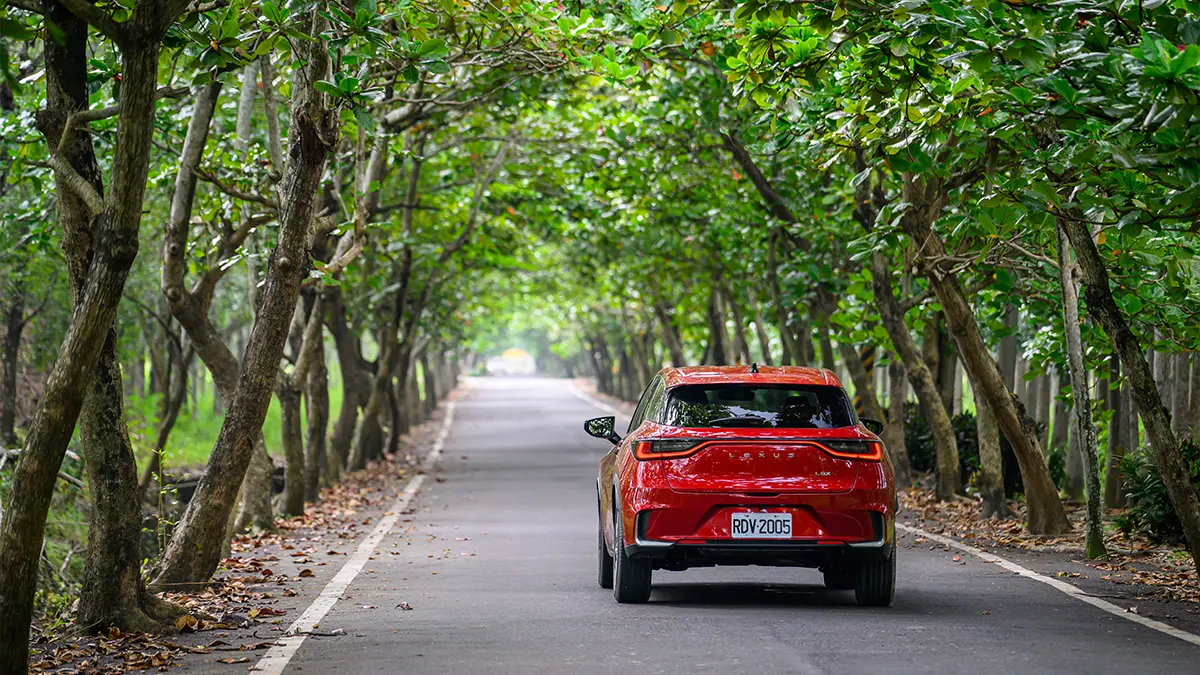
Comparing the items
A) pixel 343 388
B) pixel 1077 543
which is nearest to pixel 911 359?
pixel 1077 543

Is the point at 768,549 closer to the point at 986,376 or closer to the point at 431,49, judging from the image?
the point at 431,49

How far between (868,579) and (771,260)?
15603mm

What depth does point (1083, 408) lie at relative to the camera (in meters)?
13.5

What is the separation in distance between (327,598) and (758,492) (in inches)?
128

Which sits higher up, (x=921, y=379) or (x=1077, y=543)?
(x=921, y=379)

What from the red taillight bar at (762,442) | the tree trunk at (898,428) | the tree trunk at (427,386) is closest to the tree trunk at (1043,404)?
the tree trunk at (898,428)

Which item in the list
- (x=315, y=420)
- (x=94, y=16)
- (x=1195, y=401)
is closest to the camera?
(x=94, y=16)

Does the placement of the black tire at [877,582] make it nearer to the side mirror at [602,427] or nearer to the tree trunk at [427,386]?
the side mirror at [602,427]

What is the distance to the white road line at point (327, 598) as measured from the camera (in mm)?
8023

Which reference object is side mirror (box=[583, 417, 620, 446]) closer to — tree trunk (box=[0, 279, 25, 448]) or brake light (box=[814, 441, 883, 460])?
brake light (box=[814, 441, 883, 460])

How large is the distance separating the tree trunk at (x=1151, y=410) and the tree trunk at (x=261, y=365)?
5.20 meters

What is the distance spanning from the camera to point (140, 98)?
7496mm

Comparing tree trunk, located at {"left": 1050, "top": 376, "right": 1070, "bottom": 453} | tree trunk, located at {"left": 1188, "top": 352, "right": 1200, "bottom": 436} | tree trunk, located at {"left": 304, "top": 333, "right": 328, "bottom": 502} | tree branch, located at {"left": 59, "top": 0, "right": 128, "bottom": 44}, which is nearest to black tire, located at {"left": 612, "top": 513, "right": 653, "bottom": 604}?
tree branch, located at {"left": 59, "top": 0, "right": 128, "bottom": 44}

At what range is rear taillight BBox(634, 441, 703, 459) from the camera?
962 cm
